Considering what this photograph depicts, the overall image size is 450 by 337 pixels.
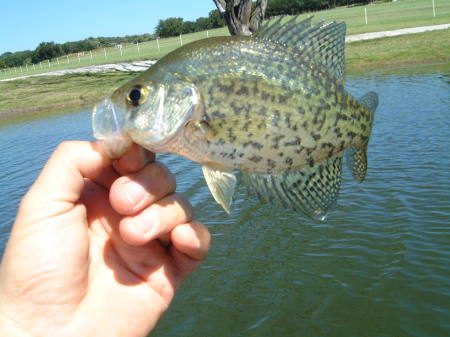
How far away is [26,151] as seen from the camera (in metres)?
16.6

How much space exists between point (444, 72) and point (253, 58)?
21491mm

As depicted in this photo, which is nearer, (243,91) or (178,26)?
(243,91)

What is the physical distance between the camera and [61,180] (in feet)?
9.04

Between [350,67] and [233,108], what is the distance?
87.7ft

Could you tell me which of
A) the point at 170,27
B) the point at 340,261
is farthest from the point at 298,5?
the point at 340,261

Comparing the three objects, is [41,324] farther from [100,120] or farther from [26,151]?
[26,151]

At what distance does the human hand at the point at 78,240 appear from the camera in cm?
272

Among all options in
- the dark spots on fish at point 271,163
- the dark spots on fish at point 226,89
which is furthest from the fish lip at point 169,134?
the dark spots on fish at point 271,163

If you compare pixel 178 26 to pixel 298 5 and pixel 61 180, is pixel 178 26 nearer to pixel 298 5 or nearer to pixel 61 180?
pixel 298 5

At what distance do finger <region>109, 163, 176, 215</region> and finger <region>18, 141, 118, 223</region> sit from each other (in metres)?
0.25

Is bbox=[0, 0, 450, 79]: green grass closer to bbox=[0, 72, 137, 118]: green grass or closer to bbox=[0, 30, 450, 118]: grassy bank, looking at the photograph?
bbox=[0, 30, 450, 118]: grassy bank

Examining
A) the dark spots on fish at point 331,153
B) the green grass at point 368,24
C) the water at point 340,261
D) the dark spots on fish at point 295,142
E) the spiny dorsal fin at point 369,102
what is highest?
the green grass at point 368,24

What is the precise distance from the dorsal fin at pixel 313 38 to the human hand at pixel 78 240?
1135 millimetres

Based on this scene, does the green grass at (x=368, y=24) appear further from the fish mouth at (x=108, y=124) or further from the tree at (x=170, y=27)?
the fish mouth at (x=108, y=124)
